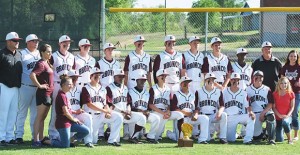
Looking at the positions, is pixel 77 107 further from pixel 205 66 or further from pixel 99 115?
pixel 205 66

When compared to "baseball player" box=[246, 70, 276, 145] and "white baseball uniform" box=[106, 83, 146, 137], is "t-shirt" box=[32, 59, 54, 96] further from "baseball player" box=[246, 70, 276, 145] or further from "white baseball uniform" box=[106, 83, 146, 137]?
"baseball player" box=[246, 70, 276, 145]

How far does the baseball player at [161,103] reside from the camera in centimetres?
1077

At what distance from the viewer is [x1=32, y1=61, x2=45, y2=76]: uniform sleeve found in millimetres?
9852

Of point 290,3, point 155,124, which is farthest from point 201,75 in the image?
point 290,3

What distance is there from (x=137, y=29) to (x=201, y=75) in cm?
314

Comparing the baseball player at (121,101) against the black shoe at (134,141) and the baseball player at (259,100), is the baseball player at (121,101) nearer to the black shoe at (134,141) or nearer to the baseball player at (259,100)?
the black shoe at (134,141)

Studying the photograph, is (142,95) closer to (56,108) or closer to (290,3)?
(56,108)

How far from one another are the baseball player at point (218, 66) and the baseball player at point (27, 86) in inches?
108

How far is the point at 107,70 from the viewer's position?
10.9m

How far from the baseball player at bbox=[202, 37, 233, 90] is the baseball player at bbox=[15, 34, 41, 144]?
9.01ft

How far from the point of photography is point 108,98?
1059 cm

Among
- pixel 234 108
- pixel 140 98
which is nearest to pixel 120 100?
pixel 140 98

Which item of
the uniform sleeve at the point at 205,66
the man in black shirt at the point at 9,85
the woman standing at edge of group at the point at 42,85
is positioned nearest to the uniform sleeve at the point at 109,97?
the woman standing at edge of group at the point at 42,85

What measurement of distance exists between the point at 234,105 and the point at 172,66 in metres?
1.17
